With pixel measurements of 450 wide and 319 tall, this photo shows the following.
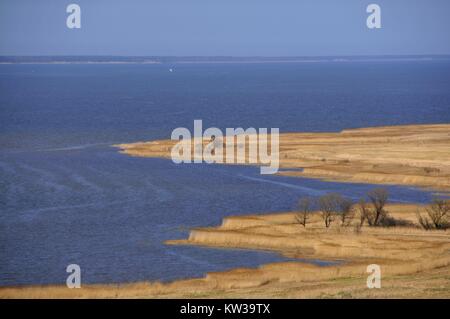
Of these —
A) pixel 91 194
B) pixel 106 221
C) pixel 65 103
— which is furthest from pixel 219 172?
pixel 65 103

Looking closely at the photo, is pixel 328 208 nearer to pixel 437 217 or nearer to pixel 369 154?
pixel 437 217

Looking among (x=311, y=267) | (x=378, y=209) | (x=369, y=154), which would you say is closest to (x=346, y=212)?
(x=378, y=209)

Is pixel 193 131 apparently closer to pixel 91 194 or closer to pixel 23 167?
pixel 23 167

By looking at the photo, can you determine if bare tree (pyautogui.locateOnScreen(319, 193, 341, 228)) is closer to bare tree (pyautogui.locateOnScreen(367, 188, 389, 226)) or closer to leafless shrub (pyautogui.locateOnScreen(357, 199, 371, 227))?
leafless shrub (pyautogui.locateOnScreen(357, 199, 371, 227))

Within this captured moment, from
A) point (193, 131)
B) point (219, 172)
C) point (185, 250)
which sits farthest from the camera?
point (193, 131)

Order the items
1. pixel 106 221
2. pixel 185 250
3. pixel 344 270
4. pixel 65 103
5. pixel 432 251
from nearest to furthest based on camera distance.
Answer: pixel 344 270, pixel 432 251, pixel 185 250, pixel 106 221, pixel 65 103
